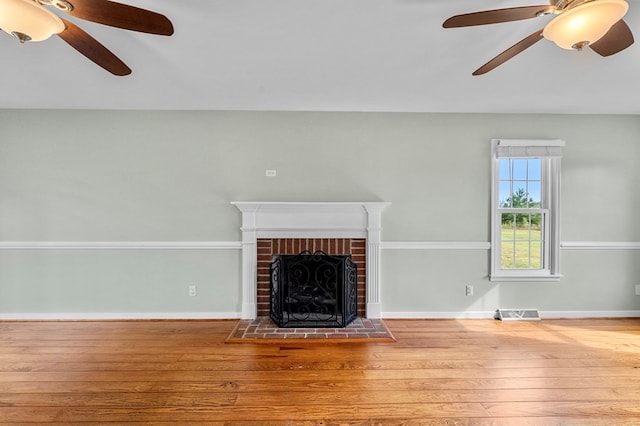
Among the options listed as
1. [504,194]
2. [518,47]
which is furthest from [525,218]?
[518,47]

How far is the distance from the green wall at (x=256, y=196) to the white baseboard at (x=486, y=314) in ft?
0.12

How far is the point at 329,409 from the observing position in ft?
6.66

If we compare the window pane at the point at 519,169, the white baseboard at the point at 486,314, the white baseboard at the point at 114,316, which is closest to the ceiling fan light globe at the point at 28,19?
the white baseboard at the point at 114,316

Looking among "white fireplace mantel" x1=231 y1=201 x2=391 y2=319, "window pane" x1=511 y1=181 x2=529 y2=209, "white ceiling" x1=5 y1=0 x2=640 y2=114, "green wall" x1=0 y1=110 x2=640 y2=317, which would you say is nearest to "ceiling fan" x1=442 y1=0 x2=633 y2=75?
"white ceiling" x1=5 y1=0 x2=640 y2=114

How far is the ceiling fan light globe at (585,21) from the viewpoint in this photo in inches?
55.1

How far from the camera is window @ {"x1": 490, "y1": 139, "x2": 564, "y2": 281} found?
11.9 feet

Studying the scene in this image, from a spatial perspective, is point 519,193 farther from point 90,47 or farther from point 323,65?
point 90,47

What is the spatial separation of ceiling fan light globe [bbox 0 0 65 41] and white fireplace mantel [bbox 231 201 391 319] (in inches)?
86.0

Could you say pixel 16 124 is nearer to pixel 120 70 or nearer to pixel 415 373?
pixel 120 70

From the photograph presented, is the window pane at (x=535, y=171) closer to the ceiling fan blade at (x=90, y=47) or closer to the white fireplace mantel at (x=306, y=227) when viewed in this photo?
the white fireplace mantel at (x=306, y=227)

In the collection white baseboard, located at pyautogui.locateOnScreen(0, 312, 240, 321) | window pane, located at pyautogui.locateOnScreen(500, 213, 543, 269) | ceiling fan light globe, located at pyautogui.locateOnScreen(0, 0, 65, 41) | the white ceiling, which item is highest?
the white ceiling

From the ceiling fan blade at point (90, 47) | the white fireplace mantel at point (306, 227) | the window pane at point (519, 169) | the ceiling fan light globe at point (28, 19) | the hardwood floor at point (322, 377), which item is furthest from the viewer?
the window pane at point (519, 169)

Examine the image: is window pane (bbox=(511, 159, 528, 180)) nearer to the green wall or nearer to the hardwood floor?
the green wall

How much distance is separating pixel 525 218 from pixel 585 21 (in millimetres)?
2738
